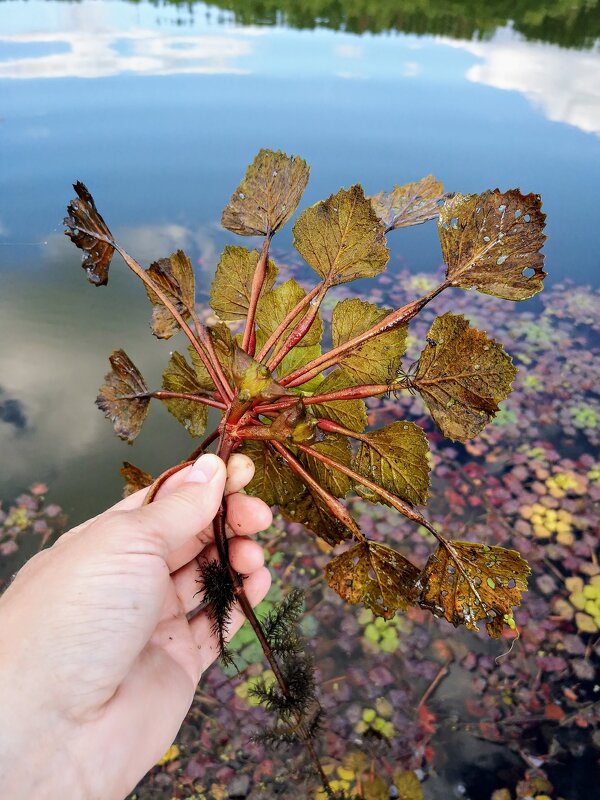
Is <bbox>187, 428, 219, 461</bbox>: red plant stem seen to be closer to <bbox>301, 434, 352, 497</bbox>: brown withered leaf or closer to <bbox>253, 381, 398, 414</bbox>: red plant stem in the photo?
<bbox>253, 381, 398, 414</bbox>: red plant stem

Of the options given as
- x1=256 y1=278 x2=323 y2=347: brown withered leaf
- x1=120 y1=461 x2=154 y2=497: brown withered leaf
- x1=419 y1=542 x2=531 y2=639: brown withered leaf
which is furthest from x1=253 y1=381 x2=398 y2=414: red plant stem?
x1=120 y1=461 x2=154 y2=497: brown withered leaf

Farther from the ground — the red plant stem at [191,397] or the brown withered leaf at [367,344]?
the brown withered leaf at [367,344]

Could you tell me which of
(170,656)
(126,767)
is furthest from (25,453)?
(126,767)

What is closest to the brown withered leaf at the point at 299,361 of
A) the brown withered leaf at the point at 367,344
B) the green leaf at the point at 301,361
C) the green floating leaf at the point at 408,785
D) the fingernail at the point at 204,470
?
the green leaf at the point at 301,361

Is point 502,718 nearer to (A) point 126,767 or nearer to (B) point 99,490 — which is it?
(A) point 126,767

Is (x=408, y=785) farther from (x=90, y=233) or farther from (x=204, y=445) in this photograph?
(x=90, y=233)

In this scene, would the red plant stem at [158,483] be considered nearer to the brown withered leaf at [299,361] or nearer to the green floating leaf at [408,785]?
the brown withered leaf at [299,361]
